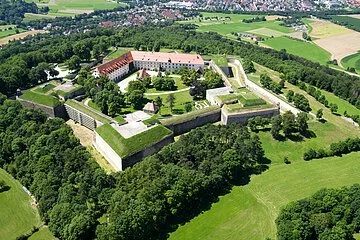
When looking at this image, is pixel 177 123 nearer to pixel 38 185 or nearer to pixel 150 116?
pixel 150 116

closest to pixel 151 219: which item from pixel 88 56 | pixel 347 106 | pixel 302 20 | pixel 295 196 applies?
pixel 295 196

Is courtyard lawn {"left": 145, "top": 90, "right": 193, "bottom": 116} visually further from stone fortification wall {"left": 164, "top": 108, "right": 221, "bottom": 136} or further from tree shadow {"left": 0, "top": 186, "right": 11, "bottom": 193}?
tree shadow {"left": 0, "top": 186, "right": 11, "bottom": 193}

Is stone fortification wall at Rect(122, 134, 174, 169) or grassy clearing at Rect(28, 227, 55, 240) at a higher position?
stone fortification wall at Rect(122, 134, 174, 169)

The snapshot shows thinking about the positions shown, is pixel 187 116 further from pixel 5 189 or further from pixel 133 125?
pixel 5 189

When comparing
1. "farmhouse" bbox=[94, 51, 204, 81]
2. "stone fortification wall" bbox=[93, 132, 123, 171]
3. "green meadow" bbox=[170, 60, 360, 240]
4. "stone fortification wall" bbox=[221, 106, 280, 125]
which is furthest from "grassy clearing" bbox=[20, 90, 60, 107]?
"green meadow" bbox=[170, 60, 360, 240]

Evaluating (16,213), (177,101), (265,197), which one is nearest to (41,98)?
(177,101)
